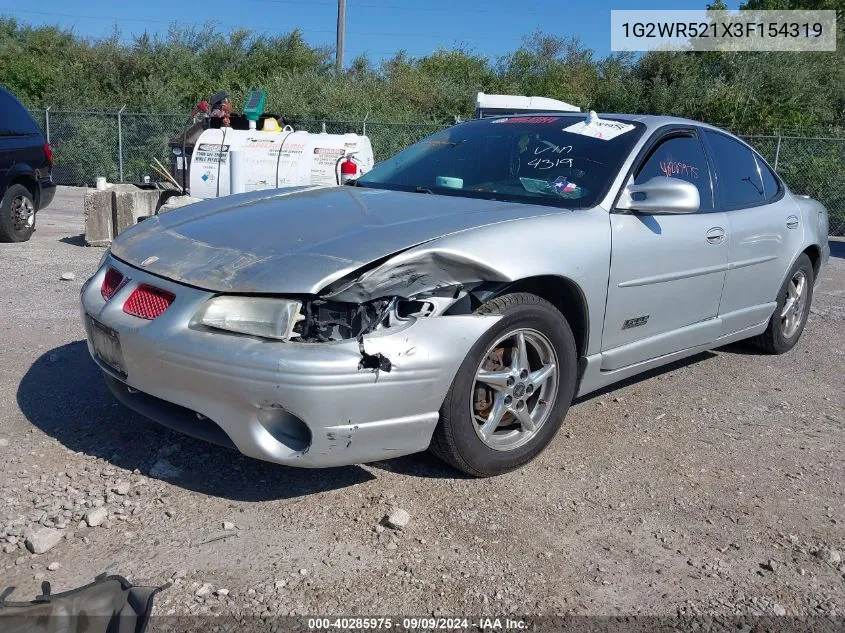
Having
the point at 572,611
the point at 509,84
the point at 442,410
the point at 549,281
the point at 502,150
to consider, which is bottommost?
the point at 572,611

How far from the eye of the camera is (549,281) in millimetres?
3543

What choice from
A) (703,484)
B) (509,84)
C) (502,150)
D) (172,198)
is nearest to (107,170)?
(172,198)

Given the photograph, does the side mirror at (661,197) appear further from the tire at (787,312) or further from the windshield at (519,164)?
the tire at (787,312)

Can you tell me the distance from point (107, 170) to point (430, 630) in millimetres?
20089

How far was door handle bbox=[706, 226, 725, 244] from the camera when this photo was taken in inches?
170

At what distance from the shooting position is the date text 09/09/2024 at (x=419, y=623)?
2412 millimetres

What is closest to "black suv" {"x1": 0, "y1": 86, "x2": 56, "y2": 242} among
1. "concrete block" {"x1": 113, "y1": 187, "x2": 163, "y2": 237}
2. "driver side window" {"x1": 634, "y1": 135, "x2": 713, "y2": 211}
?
"concrete block" {"x1": 113, "y1": 187, "x2": 163, "y2": 237}

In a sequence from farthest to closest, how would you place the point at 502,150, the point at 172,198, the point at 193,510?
the point at 172,198, the point at 502,150, the point at 193,510

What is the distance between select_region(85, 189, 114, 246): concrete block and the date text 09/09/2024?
744 centimetres

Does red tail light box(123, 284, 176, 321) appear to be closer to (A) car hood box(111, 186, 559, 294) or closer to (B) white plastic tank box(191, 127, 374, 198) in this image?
(A) car hood box(111, 186, 559, 294)

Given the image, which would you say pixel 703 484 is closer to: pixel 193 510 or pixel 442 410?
pixel 442 410

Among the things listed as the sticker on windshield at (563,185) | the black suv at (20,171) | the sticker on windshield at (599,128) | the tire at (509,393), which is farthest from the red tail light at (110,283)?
the black suv at (20,171)

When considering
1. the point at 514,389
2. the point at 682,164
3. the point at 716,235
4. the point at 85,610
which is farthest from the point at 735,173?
the point at 85,610

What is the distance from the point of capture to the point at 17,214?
30.0ft
